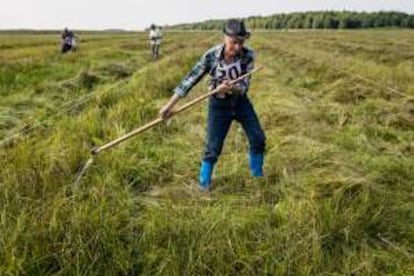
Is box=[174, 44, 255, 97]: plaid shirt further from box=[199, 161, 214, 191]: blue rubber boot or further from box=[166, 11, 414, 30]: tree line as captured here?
box=[166, 11, 414, 30]: tree line

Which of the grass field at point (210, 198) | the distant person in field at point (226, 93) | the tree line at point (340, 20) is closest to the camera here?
the grass field at point (210, 198)

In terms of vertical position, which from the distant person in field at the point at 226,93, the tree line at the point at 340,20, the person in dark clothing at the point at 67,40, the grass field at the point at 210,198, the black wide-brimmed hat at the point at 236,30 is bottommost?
the tree line at the point at 340,20

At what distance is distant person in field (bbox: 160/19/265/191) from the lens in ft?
18.0

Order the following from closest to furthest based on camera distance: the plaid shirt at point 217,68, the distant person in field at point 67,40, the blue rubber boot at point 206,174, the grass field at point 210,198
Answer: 1. the grass field at point 210,198
2. the plaid shirt at point 217,68
3. the blue rubber boot at point 206,174
4. the distant person in field at point 67,40

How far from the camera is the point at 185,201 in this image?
540 cm

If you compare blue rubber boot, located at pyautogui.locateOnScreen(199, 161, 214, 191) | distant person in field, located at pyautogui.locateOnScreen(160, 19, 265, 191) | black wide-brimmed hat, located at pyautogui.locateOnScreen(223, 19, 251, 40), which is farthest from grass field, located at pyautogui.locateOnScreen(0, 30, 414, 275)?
black wide-brimmed hat, located at pyautogui.locateOnScreen(223, 19, 251, 40)

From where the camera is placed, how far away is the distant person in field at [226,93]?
5.48m

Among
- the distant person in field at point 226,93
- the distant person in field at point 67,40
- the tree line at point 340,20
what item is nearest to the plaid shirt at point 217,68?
the distant person in field at point 226,93

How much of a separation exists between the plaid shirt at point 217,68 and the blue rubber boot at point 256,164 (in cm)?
A: 65

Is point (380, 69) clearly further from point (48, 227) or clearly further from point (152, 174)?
point (48, 227)

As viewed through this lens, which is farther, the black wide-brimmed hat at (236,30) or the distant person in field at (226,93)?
the distant person in field at (226,93)

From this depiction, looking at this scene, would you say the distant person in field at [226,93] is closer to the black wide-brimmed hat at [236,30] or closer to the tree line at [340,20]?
the black wide-brimmed hat at [236,30]

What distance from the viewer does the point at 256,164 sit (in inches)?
236

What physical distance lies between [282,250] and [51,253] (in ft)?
4.90
